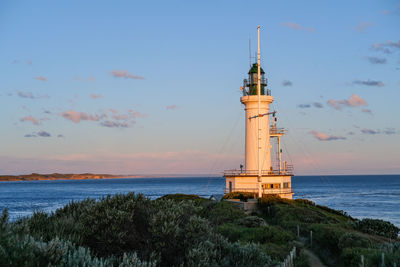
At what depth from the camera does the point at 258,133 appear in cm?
3816

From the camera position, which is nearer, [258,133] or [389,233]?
[389,233]

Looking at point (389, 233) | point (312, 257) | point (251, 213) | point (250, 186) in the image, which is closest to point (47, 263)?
point (312, 257)

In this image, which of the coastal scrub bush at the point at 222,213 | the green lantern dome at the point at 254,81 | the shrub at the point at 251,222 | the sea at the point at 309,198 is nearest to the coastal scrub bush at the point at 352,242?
the shrub at the point at 251,222

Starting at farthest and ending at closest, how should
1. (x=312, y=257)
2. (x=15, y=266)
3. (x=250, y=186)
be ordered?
(x=250, y=186), (x=312, y=257), (x=15, y=266)

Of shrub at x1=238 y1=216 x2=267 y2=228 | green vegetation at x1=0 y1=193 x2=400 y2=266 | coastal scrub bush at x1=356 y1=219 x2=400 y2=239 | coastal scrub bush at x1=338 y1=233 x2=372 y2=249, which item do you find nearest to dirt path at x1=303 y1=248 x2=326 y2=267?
coastal scrub bush at x1=338 y1=233 x2=372 y2=249

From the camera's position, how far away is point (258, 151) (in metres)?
37.2

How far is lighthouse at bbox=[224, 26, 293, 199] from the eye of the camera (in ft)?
122

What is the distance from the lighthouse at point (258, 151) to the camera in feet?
122

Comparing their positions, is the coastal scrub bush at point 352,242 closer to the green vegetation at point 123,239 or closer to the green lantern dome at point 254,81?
the green vegetation at point 123,239

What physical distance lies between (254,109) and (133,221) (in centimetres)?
2945

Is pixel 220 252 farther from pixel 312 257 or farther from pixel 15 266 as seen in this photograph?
pixel 312 257

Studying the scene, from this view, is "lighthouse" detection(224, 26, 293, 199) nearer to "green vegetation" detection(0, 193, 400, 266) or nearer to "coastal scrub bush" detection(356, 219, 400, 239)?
"coastal scrub bush" detection(356, 219, 400, 239)

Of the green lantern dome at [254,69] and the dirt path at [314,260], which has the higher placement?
the green lantern dome at [254,69]

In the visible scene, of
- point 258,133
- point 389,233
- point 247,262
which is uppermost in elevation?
point 258,133
